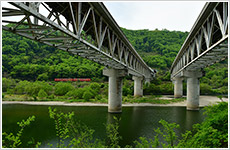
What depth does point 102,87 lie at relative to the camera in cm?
5572

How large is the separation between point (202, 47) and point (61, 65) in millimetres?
71573

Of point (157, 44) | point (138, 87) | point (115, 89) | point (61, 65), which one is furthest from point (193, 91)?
point (157, 44)

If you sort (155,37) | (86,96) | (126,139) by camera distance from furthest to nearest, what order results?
(155,37), (86,96), (126,139)

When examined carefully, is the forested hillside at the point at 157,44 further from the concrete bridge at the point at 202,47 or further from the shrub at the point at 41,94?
the shrub at the point at 41,94

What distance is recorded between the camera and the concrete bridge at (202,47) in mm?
11148

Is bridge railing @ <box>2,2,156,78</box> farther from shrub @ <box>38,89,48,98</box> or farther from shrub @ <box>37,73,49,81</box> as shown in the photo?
shrub @ <box>37,73,49,81</box>

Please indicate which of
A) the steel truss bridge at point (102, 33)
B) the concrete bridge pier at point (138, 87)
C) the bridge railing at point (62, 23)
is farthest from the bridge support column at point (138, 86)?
the bridge railing at point (62, 23)

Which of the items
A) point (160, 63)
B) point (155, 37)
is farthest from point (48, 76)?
point (155, 37)

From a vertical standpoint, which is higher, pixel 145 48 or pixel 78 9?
pixel 145 48

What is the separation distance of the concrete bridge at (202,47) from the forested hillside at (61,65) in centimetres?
2604

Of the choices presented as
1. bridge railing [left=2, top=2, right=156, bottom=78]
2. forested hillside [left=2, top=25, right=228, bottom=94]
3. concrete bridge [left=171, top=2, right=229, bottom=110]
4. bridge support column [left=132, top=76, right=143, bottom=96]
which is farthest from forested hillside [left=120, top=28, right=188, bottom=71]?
bridge railing [left=2, top=2, right=156, bottom=78]

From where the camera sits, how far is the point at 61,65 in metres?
83.4

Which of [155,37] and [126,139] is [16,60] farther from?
[155,37]

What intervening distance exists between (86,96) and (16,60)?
64.9 m
